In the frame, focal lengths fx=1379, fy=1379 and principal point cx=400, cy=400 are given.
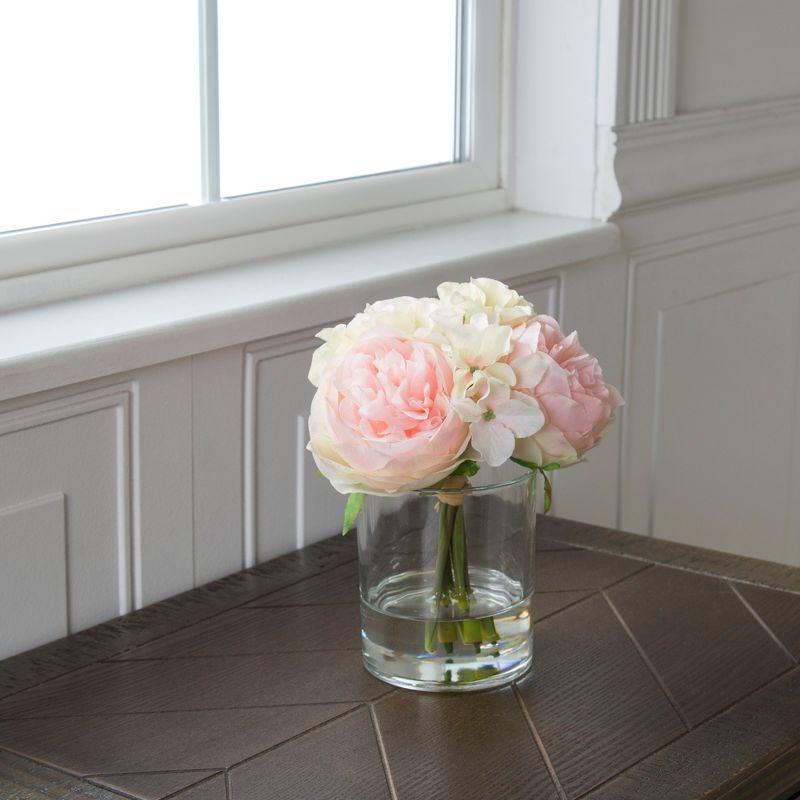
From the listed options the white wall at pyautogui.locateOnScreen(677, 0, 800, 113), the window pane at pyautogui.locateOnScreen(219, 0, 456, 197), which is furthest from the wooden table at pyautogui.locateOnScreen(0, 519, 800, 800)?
the white wall at pyautogui.locateOnScreen(677, 0, 800, 113)

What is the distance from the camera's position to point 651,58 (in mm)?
1896

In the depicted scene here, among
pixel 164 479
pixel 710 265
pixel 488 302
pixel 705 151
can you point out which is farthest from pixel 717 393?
pixel 488 302

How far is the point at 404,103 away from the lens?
1.83 m

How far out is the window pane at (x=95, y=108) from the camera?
1.36 meters

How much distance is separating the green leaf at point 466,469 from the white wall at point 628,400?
40 centimetres

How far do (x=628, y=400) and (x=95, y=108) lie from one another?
92 cm

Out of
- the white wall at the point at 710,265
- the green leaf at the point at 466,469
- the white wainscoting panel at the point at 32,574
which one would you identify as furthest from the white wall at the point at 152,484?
the white wall at the point at 710,265

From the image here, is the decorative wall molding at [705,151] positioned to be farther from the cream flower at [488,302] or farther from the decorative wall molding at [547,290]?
the cream flower at [488,302]

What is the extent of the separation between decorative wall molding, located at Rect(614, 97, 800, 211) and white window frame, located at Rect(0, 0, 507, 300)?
20 centimetres

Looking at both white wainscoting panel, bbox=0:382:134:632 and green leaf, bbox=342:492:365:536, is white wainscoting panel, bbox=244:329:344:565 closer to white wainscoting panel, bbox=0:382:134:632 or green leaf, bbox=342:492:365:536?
white wainscoting panel, bbox=0:382:134:632

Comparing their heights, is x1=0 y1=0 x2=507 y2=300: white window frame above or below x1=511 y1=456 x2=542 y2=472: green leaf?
above

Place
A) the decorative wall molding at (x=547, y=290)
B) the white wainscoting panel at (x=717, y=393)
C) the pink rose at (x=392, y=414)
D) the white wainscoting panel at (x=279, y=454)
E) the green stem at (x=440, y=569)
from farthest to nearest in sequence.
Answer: the white wainscoting panel at (x=717, y=393) < the decorative wall molding at (x=547, y=290) < the white wainscoting panel at (x=279, y=454) < the green stem at (x=440, y=569) < the pink rose at (x=392, y=414)

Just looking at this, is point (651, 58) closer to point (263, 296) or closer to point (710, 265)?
point (710, 265)

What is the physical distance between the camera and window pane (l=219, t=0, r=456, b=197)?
5.26ft
